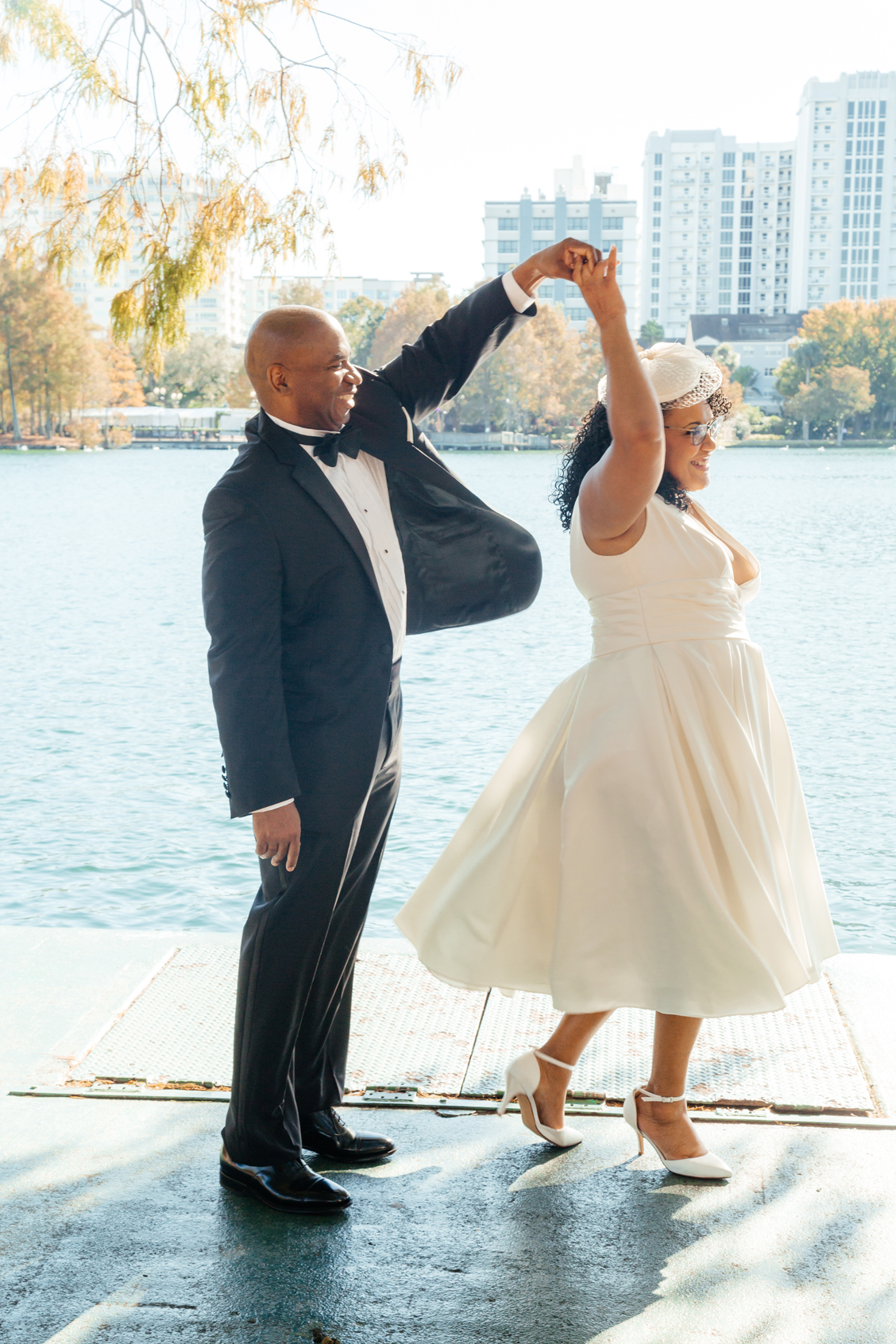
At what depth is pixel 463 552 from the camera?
2.71 m

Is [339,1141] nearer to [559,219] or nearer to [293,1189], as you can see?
[293,1189]

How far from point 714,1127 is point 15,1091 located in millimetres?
1560

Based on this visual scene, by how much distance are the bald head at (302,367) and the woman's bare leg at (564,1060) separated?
1300 mm

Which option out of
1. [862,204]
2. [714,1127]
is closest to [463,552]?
[714,1127]

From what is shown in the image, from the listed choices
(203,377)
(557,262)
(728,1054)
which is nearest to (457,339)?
(557,262)

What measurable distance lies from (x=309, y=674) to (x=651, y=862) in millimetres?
734

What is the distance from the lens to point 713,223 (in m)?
170

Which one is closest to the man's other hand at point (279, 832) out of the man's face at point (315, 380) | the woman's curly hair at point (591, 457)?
the man's face at point (315, 380)

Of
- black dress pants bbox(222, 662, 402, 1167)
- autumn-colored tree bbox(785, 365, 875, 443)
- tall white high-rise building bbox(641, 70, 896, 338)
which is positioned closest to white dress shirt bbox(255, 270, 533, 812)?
black dress pants bbox(222, 662, 402, 1167)

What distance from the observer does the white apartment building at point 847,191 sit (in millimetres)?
153625

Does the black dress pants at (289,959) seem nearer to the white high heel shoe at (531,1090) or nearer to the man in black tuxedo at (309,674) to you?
the man in black tuxedo at (309,674)

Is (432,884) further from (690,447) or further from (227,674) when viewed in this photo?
(690,447)

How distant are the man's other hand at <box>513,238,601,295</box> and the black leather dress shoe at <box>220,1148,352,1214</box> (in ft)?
5.76

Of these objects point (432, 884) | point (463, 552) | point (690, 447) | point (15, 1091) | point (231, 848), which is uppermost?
point (690, 447)
